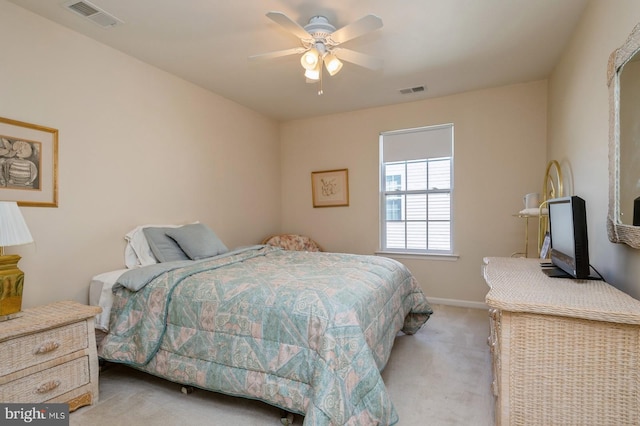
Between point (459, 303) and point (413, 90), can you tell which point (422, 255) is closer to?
point (459, 303)

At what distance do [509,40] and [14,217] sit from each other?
12.1 feet

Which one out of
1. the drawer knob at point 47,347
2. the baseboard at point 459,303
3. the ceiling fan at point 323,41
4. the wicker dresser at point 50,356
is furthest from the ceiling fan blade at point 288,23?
the baseboard at point 459,303

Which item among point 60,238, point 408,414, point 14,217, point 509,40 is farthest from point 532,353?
point 60,238

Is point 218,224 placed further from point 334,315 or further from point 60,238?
point 334,315

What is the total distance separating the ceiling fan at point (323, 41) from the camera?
2013 mm

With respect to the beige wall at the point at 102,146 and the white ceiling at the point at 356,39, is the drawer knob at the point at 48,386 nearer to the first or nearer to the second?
the beige wall at the point at 102,146

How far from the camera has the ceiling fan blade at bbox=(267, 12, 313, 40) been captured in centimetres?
190

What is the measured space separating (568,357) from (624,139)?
1069 millimetres

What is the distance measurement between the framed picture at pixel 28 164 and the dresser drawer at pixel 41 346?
958mm

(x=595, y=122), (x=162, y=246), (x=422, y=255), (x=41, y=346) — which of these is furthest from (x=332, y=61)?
(x=422, y=255)

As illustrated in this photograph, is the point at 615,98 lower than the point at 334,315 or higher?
higher

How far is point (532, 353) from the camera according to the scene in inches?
53.7

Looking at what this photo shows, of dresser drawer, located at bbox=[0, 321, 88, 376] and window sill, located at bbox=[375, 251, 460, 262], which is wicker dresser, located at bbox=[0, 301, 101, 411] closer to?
dresser drawer, located at bbox=[0, 321, 88, 376]

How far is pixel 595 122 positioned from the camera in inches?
78.8
